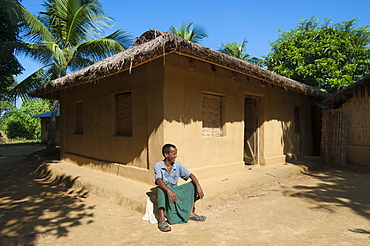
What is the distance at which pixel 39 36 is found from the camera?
10.1 metres

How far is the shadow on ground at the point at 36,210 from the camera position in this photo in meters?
3.34

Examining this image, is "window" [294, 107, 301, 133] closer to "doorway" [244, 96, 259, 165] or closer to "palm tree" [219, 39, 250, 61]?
"doorway" [244, 96, 259, 165]

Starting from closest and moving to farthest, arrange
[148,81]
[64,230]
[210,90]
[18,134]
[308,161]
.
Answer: [64,230], [148,81], [210,90], [308,161], [18,134]

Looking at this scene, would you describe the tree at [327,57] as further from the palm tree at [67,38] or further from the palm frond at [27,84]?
the palm frond at [27,84]

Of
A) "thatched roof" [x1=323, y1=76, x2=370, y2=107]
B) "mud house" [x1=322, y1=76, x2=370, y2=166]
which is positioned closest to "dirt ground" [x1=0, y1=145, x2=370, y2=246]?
"mud house" [x1=322, y1=76, x2=370, y2=166]

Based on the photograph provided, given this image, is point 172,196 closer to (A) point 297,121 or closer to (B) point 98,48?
(A) point 297,121

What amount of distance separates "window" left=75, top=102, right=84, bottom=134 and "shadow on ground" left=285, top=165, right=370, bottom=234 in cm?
658

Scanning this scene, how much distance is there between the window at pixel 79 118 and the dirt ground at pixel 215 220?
2763 millimetres

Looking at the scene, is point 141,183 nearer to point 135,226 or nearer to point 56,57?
point 135,226

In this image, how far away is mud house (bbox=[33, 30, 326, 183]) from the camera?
4828mm

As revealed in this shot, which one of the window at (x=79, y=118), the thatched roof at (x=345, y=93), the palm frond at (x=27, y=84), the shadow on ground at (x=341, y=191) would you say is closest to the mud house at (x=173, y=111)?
the window at (x=79, y=118)

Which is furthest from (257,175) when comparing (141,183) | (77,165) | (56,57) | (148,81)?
(56,57)

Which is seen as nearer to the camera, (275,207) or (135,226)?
(135,226)

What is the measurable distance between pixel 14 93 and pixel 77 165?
5.12m
